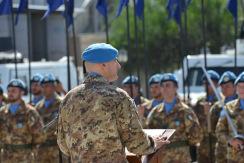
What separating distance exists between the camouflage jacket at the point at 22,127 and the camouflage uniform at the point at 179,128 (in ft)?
4.65

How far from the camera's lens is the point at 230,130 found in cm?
Result: 753

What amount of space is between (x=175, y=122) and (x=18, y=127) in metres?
1.91

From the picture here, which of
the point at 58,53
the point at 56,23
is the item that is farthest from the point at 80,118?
the point at 58,53

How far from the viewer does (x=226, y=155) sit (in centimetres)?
822

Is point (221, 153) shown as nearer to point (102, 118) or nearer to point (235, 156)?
point (235, 156)

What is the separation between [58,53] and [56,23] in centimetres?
145

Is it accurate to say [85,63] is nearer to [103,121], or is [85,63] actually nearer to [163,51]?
[103,121]

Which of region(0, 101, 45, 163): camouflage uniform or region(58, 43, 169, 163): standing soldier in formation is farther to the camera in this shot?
region(0, 101, 45, 163): camouflage uniform

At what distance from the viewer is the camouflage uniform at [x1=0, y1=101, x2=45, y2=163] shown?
28.9 ft

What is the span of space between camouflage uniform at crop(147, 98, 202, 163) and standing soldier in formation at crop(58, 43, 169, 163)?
278 cm

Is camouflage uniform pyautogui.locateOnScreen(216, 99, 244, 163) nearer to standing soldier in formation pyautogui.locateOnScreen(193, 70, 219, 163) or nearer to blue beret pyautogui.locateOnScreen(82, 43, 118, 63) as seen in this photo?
standing soldier in formation pyautogui.locateOnScreen(193, 70, 219, 163)

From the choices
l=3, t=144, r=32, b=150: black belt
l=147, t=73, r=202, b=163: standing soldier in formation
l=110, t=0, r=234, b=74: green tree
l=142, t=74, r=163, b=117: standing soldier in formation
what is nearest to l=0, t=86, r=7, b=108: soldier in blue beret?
l=3, t=144, r=32, b=150: black belt

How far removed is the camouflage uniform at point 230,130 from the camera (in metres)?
7.46

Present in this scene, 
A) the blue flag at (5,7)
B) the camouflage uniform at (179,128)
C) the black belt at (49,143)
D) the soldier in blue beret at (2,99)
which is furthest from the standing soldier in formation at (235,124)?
the blue flag at (5,7)
